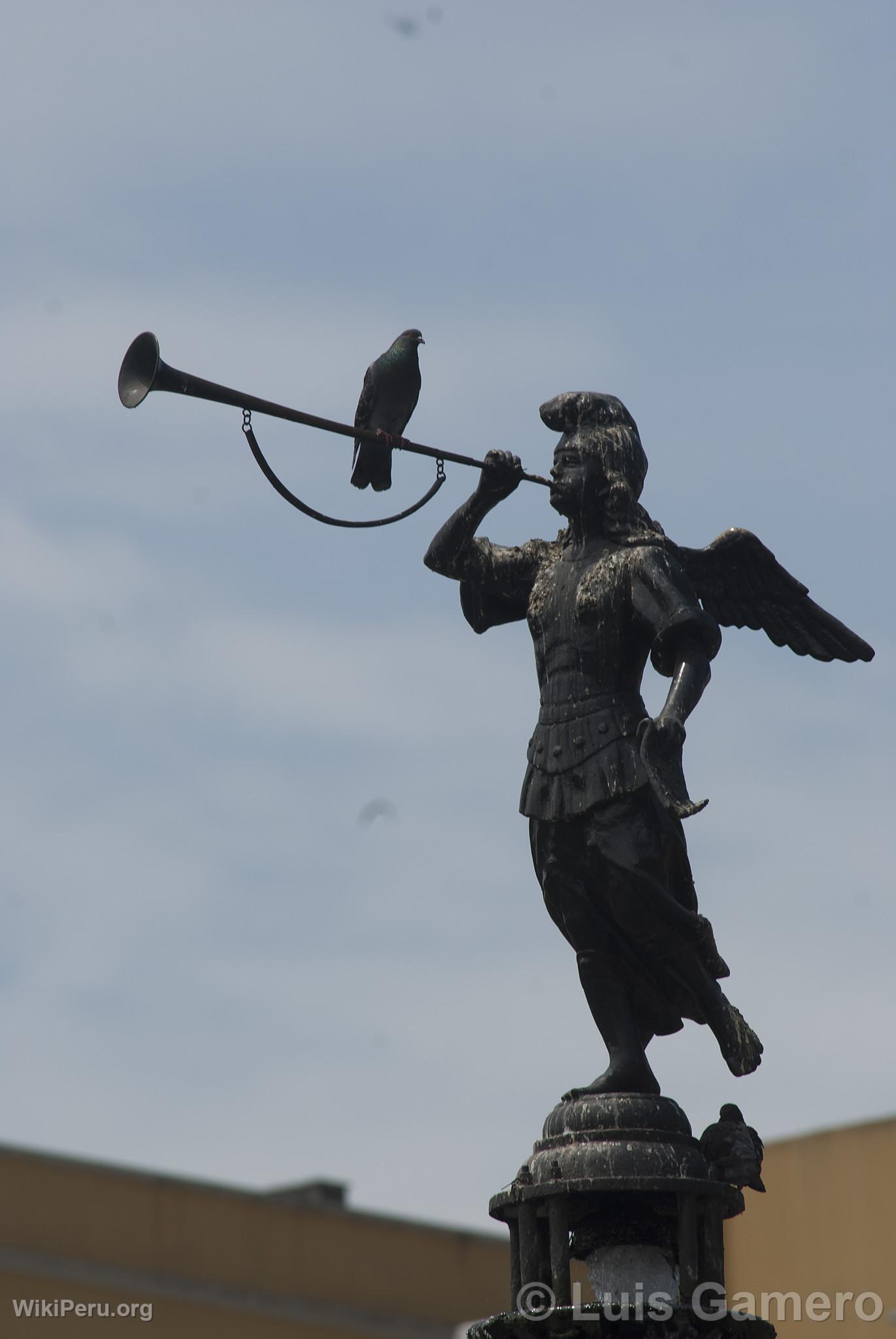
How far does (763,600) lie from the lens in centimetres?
1011

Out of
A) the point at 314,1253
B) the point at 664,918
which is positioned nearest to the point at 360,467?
the point at 664,918

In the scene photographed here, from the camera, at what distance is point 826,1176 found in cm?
2164

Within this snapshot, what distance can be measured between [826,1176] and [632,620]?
43.2ft

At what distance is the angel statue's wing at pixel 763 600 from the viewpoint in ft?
32.8

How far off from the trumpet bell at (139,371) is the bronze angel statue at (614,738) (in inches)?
49.3

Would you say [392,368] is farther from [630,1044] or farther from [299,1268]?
[299,1268]

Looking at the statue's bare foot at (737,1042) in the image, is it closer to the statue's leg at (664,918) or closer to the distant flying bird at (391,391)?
the statue's leg at (664,918)

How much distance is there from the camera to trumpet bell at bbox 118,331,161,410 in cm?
927

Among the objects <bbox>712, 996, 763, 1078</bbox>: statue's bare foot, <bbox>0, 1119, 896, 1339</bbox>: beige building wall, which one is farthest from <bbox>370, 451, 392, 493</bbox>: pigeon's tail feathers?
<bbox>0, 1119, 896, 1339</bbox>: beige building wall
